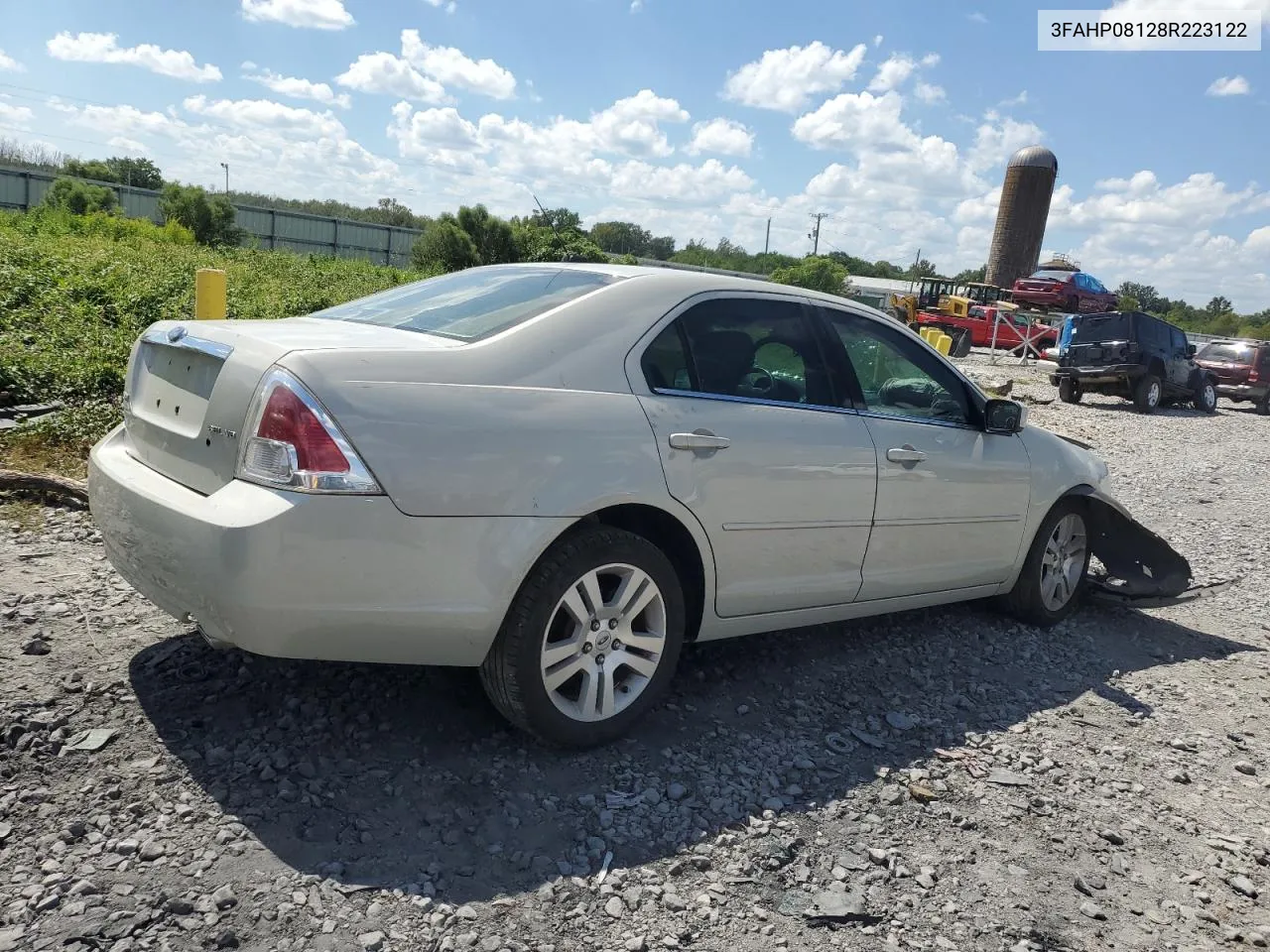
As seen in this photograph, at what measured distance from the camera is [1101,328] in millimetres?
20953

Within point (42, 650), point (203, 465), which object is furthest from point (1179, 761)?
point (42, 650)

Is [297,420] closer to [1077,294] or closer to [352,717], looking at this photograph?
[352,717]

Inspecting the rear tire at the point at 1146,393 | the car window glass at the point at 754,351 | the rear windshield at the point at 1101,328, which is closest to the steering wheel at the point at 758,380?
the car window glass at the point at 754,351

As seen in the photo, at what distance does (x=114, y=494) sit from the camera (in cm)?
334

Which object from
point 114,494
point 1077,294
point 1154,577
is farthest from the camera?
point 1077,294

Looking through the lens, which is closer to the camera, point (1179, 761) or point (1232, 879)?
point (1232, 879)

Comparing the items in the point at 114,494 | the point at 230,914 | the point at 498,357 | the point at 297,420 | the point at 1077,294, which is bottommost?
the point at 230,914

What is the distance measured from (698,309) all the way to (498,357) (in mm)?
964

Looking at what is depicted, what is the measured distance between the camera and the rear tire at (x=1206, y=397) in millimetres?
22297

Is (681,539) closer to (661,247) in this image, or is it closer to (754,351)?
(754,351)

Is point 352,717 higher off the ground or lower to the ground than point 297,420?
lower

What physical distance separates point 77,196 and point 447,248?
39.0 feet

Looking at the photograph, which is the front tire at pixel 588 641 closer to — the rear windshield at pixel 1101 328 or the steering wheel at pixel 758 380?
the steering wheel at pixel 758 380

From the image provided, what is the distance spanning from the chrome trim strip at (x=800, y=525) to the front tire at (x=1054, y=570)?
1574 millimetres
